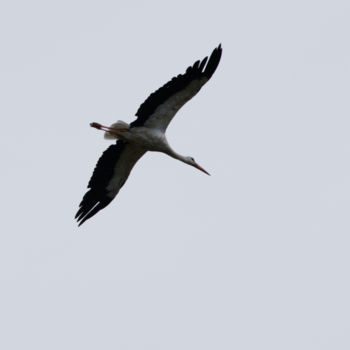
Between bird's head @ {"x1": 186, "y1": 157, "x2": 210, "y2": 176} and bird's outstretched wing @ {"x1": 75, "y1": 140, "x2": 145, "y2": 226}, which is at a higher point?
bird's head @ {"x1": 186, "y1": 157, "x2": 210, "y2": 176}

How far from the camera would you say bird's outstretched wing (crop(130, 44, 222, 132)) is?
50.9 feet

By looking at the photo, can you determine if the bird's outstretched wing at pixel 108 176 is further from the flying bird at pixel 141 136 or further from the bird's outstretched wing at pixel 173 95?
the bird's outstretched wing at pixel 173 95

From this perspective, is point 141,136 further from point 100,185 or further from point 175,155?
point 100,185

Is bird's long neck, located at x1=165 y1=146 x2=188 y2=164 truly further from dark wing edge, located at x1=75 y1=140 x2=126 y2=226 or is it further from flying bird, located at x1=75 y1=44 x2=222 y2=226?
dark wing edge, located at x1=75 y1=140 x2=126 y2=226

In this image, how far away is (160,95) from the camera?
15.9m

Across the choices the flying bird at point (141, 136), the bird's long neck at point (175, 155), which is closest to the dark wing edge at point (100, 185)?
the flying bird at point (141, 136)

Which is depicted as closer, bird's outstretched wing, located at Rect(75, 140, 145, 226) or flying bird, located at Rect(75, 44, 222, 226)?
flying bird, located at Rect(75, 44, 222, 226)

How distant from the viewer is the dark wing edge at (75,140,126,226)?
56.7 ft

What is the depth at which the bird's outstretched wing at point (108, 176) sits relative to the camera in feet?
56.7

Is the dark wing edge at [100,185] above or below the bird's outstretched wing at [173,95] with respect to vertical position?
below

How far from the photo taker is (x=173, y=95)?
15867mm

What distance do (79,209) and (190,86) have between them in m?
3.48

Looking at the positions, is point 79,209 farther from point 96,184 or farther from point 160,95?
point 160,95

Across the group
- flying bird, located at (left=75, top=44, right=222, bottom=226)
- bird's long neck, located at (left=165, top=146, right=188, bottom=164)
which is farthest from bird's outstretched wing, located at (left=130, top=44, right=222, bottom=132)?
bird's long neck, located at (left=165, top=146, right=188, bottom=164)
